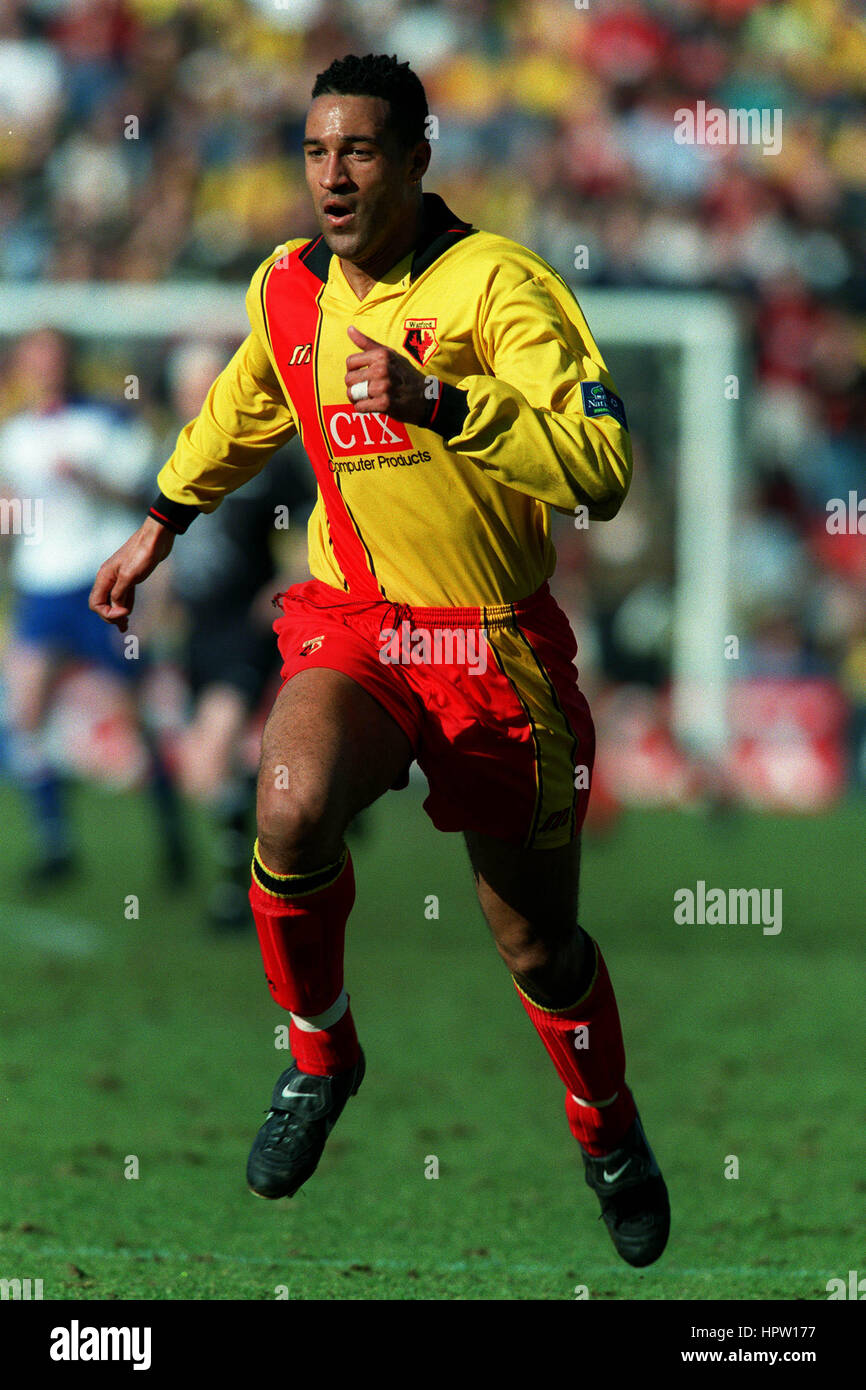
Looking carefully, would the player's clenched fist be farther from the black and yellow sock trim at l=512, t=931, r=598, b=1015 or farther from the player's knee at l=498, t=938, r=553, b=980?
the black and yellow sock trim at l=512, t=931, r=598, b=1015

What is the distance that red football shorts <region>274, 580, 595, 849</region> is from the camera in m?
3.87

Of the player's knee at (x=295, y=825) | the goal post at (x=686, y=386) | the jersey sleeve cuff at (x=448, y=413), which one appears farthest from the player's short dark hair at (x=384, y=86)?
the goal post at (x=686, y=386)

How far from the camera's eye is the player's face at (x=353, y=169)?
365 centimetres

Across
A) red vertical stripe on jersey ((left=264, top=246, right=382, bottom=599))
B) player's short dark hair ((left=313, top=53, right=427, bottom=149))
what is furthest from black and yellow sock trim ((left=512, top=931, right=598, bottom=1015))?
player's short dark hair ((left=313, top=53, right=427, bottom=149))

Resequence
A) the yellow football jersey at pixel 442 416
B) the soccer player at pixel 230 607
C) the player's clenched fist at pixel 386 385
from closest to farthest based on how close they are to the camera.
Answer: the player's clenched fist at pixel 386 385 < the yellow football jersey at pixel 442 416 < the soccer player at pixel 230 607

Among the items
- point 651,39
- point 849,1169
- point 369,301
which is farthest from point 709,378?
point 369,301

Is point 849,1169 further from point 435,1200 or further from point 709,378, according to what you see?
point 709,378

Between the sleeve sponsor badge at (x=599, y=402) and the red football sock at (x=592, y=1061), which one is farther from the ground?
the sleeve sponsor badge at (x=599, y=402)

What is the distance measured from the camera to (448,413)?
339 cm

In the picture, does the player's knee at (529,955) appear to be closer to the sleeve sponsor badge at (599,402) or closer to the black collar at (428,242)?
the sleeve sponsor badge at (599,402)

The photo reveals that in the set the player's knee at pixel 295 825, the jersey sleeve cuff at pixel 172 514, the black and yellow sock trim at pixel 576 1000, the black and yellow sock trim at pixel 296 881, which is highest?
the jersey sleeve cuff at pixel 172 514

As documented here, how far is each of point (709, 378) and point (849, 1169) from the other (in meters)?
8.32
